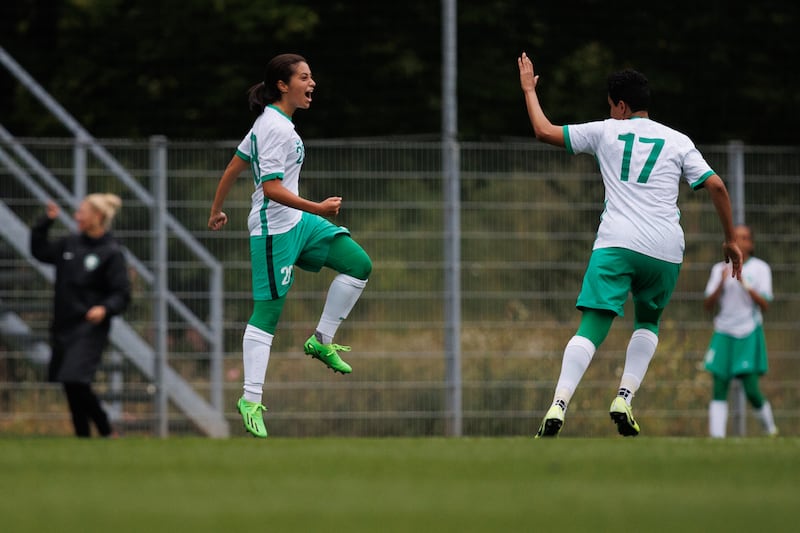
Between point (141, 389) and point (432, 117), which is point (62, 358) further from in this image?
point (432, 117)

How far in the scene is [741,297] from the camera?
13.7 m

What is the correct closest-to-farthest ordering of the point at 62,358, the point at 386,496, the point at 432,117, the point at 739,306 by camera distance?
the point at 386,496 < the point at 62,358 < the point at 739,306 < the point at 432,117

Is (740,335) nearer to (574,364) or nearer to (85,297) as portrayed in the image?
(85,297)

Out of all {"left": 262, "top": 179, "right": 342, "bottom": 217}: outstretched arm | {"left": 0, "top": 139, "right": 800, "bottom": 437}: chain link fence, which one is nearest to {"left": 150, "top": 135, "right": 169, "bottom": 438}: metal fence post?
{"left": 0, "top": 139, "right": 800, "bottom": 437}: chain link fence

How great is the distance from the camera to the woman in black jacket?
11641mm

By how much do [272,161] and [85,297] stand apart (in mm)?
3887

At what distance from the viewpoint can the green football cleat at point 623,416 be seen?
840 cm

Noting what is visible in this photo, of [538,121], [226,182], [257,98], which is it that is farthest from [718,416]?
[257,98]

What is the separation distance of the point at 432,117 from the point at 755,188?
465 centimetres

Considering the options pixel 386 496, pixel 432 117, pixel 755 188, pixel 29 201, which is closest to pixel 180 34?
pixel 432 117

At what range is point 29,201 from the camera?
1394 cm

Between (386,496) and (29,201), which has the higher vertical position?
(29,201)

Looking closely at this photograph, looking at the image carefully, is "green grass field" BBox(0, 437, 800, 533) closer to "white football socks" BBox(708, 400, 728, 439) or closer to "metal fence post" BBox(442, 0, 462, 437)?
"white football socks" BBox(708, 400, 728, 439)

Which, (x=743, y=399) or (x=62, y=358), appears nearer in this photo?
(x=62, y=358)
